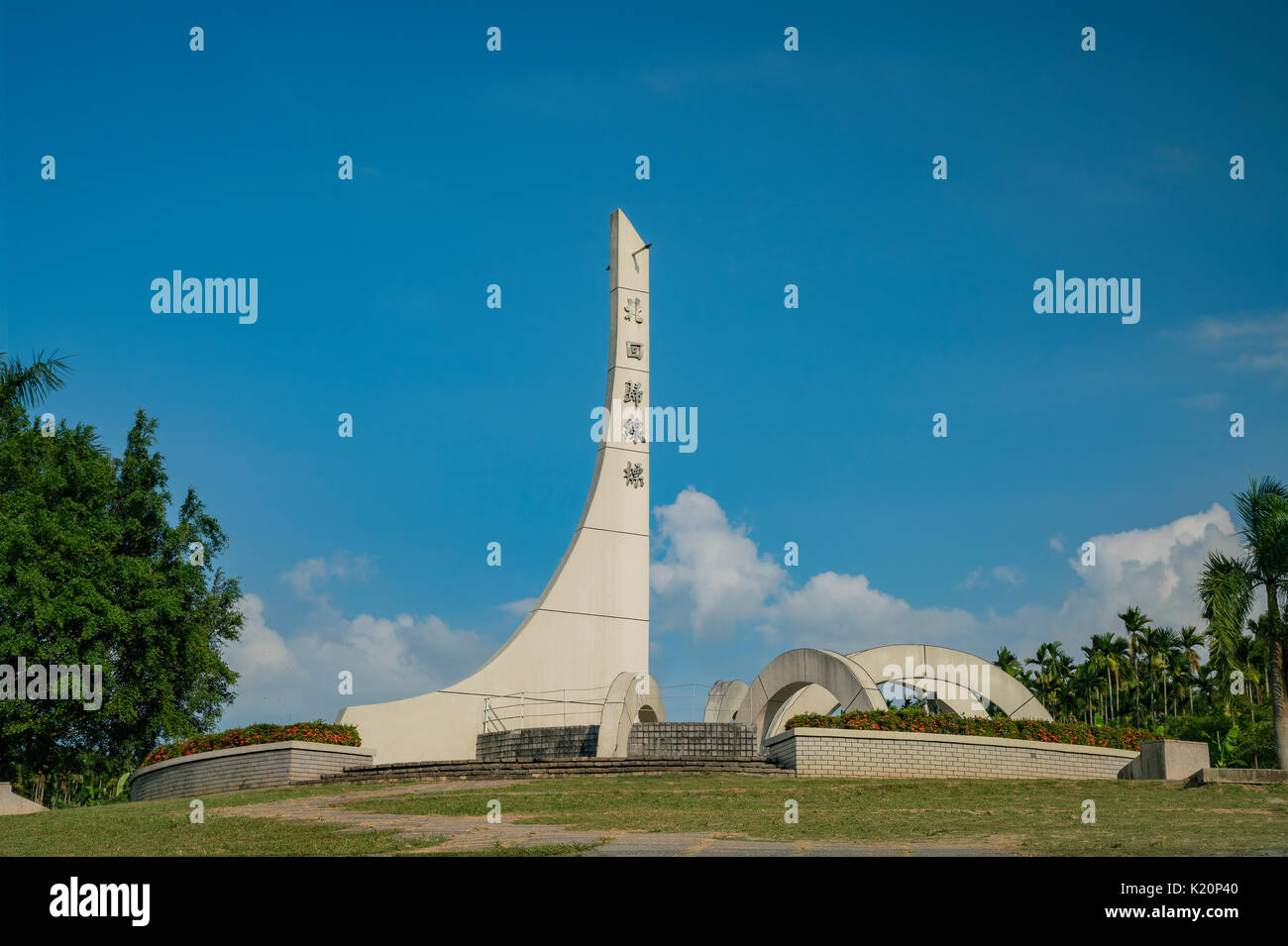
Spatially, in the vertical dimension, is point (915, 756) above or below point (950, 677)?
below

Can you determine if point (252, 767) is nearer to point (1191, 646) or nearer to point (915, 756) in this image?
point (915, 756)

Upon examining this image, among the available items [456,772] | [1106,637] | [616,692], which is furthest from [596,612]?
[1106,637]

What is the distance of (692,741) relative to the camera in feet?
70.0

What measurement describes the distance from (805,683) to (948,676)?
292cm

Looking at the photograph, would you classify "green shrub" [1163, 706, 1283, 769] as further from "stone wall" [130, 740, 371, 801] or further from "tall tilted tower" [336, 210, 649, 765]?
"stone wall" [130, 740, 371, 801]

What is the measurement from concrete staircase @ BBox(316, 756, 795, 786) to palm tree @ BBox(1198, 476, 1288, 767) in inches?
314

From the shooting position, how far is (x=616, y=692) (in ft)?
74.3

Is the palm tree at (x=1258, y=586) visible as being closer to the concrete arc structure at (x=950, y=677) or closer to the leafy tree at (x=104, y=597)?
the concrete arc structure at (x=950, y=677)

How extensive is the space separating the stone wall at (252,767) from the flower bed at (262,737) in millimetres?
234

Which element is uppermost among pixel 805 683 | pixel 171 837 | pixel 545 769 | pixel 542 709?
pixel 805 683

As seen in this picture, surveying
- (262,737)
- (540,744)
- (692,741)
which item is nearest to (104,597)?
(262,737)

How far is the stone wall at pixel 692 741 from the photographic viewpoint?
826 inches

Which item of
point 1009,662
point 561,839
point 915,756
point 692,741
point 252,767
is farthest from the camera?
point 1009,662
